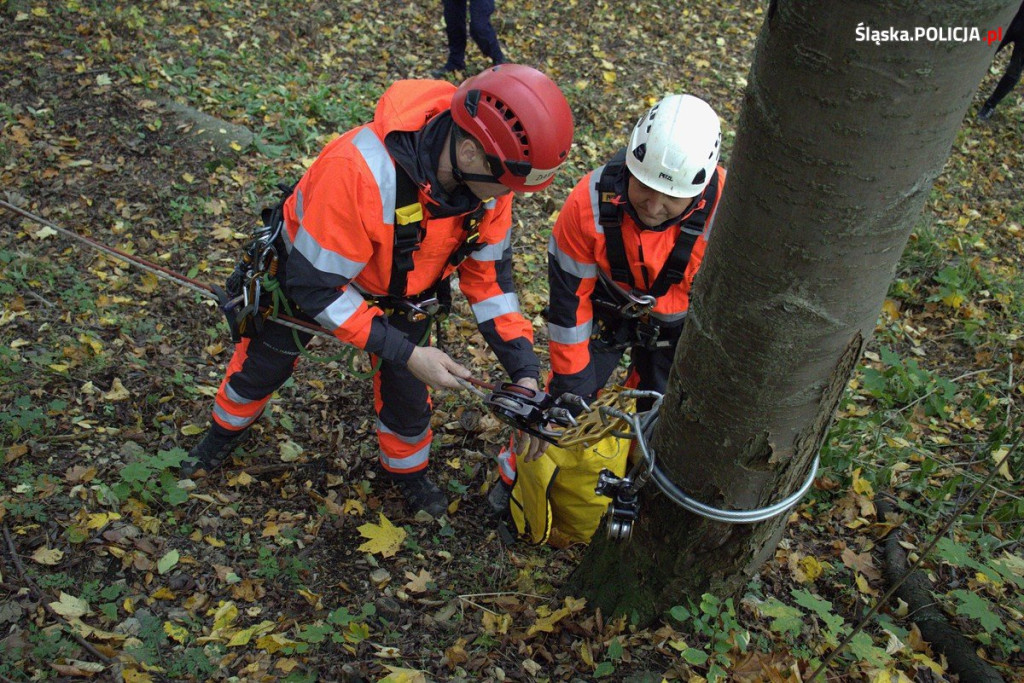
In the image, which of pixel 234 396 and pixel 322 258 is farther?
pixel 234 396

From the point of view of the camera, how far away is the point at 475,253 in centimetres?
340

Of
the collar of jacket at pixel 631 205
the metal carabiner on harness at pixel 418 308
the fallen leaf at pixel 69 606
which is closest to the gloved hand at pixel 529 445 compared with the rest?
the metal carabiner on harness at pixel 418 308

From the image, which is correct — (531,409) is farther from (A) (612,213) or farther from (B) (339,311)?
(A) (612,213)

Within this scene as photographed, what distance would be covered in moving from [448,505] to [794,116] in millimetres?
3007

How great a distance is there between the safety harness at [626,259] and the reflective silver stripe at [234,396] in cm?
184

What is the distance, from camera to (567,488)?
11.0 ft

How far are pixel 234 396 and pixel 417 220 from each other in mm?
1527

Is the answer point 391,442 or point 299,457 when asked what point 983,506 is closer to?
point 391,442

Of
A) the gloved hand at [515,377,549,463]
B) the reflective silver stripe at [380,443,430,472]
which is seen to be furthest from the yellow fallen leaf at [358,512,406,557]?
the gloved hand at [515,377,549,463]

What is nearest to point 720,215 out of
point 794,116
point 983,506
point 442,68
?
point 794,116

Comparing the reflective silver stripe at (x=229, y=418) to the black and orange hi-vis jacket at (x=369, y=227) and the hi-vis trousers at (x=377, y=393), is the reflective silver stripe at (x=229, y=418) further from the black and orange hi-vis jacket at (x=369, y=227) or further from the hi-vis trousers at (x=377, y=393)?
the black and orange hi-vis jacket at (x=369, y=227)

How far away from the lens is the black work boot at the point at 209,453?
12.7 feet

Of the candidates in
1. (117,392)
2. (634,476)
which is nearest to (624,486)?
(634,476)

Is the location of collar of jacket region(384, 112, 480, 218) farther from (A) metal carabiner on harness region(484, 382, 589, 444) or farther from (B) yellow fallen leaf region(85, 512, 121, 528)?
(B) yellow fallen leaf region(85, 512, 121, 528)
